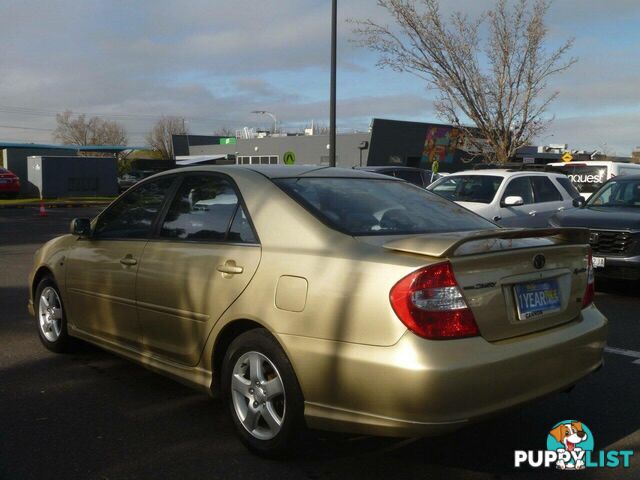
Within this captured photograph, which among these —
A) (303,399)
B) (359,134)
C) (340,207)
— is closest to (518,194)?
(340,207)

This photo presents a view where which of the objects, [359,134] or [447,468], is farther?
[359,134]

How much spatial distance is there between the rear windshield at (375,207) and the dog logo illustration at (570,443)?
4.36ft

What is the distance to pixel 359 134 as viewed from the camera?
145 feet

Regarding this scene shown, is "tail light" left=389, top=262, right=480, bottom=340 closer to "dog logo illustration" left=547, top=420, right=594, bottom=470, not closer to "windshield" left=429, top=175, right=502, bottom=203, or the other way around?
"dog logo illustration" left=547, top=420, right=594, bottom=470

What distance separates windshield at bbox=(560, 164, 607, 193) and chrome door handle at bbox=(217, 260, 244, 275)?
46.0ft

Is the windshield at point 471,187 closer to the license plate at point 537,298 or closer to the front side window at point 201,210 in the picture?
the front side window at point 201,210

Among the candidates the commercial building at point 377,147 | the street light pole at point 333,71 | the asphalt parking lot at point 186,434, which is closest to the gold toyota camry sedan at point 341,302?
the asphalt parking lot at point 186,434

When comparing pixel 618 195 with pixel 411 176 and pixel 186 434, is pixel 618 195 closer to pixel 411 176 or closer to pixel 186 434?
pixel 186 434

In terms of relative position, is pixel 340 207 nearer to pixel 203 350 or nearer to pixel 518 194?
pixel 203 350

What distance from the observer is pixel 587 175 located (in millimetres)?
16422

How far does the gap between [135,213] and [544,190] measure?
875 cm

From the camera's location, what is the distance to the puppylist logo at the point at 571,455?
11.9 ft

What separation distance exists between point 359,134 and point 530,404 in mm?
41507

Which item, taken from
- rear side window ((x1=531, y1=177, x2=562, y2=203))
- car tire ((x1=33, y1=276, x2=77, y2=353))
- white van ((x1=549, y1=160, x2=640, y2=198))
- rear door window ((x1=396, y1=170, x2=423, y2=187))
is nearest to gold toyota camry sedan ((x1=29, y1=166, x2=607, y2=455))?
car tire ((x1=33, y1=276, x2=77, y2=353))
